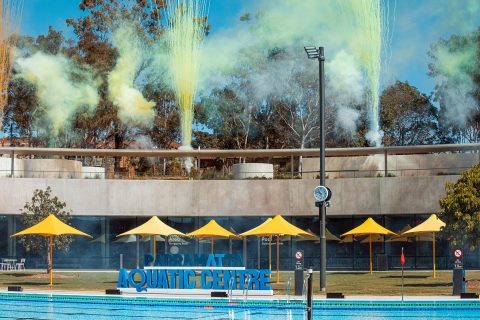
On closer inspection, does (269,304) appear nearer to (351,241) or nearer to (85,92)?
(351,241)

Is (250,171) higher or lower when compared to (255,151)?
lower

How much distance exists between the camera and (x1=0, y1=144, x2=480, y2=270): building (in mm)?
39906

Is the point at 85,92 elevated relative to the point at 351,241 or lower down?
elevated

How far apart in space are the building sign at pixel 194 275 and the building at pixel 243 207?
12.4 metres

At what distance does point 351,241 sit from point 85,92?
38.9 meters

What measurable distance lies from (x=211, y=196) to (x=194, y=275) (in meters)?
15.9

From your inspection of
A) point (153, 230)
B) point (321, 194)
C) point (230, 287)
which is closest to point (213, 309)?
point (230, 287)

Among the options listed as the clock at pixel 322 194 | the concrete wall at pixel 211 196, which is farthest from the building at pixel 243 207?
the clock at pixel 322 194

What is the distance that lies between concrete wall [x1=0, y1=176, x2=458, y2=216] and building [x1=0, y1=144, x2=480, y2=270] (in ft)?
0.16

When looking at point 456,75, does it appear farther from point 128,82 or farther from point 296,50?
point 128,82

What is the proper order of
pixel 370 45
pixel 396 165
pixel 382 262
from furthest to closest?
pixel 370 45 < pixel 396 165 < pixel 382 262

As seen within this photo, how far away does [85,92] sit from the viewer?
237 feet

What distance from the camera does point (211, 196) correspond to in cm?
4138

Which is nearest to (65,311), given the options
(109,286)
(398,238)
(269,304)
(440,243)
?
(269,304)
